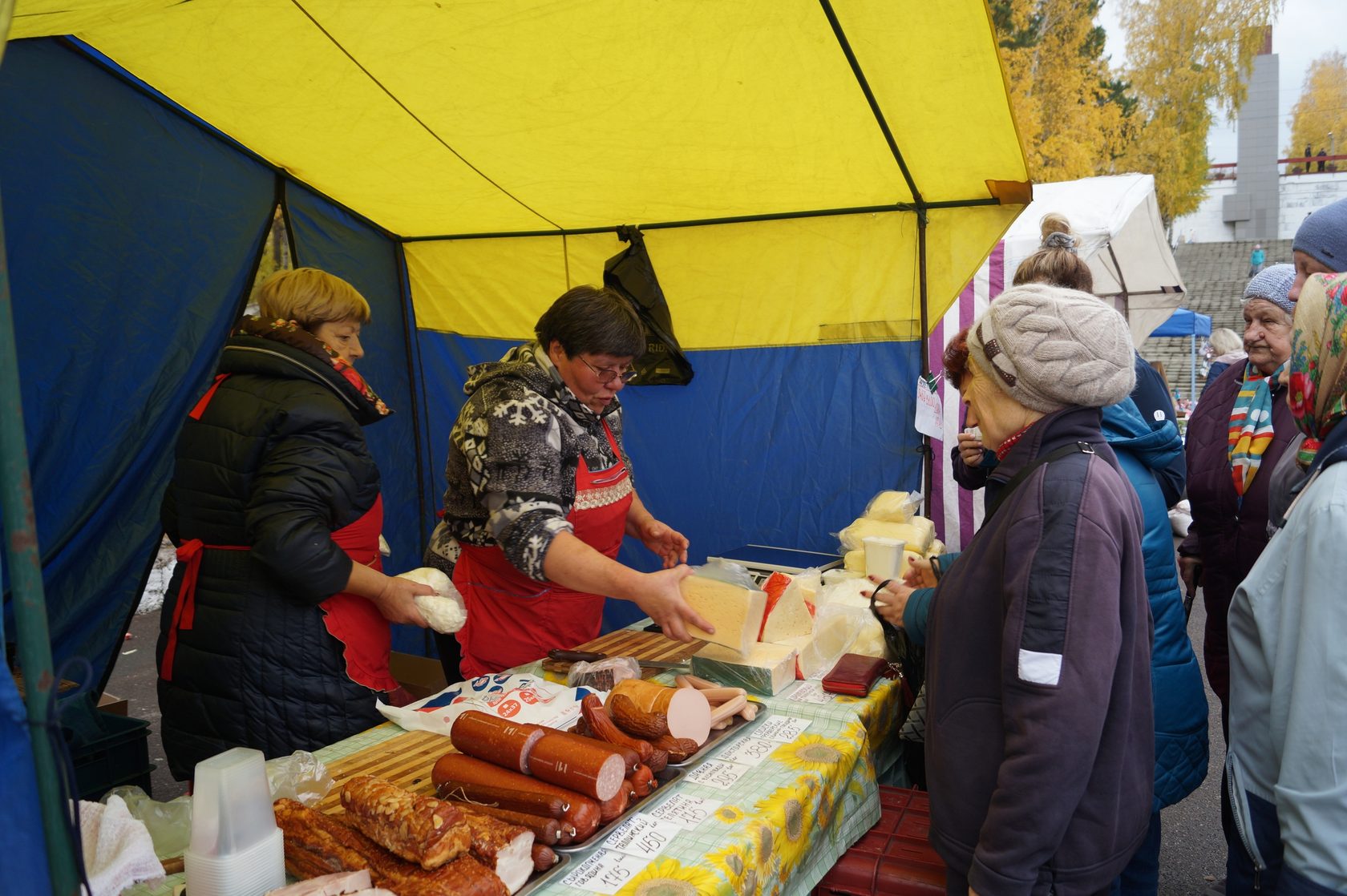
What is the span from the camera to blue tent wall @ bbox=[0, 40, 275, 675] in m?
3.18

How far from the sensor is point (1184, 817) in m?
3.90

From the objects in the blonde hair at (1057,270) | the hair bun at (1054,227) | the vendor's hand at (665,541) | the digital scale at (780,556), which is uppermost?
the hair bun at (1054,227)

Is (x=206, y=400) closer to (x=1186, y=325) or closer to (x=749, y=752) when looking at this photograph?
(x=749, y=752)

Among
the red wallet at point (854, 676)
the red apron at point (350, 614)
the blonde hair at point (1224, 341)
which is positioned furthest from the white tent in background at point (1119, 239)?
the red apron at point (350, 614)

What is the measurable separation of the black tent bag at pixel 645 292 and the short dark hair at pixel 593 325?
1.69m

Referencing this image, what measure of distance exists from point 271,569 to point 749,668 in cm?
135

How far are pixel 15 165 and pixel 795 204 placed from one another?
3.10 metres

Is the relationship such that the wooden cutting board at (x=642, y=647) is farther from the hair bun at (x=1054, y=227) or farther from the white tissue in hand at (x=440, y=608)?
the hair bun at (x=1054, y=227)

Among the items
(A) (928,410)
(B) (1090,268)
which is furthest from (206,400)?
(B) (1090,268)

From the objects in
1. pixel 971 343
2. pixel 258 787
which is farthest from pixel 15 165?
pixel 971 343

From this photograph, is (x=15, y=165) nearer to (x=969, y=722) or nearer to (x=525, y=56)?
(x=525, y=56)

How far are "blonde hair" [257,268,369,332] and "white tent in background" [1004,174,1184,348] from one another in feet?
15.3

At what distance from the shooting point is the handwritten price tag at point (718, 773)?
1.84 m

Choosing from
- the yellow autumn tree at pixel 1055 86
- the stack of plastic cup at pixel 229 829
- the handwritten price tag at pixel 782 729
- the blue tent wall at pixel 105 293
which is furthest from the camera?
the yellow autumn tree at pixel 1055 86
